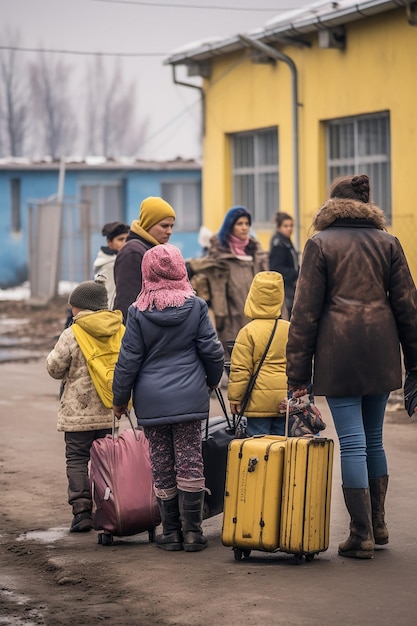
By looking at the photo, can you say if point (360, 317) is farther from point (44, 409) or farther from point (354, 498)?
point (44, 409)

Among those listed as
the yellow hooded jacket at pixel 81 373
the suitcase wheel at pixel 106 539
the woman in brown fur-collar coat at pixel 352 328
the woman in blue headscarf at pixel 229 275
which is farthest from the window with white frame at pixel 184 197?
the woman in brown fur-collar coat at pixel 352 328

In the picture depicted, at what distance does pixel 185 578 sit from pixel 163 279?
160 cm

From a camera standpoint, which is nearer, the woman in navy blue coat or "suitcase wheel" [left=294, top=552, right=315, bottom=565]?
"suitcase wheel" [left=294, top=552, right=315, bottom=565]

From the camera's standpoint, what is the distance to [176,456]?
699cm

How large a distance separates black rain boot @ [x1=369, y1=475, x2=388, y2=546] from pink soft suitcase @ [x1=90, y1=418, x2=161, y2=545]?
3.88 ft

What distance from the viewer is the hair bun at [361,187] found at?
682 cm

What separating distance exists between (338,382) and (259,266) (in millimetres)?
6356

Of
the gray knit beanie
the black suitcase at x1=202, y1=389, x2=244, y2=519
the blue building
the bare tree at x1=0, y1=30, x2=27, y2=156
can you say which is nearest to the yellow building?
the gray knit beanie

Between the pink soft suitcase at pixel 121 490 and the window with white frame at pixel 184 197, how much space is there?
29765 millimetres

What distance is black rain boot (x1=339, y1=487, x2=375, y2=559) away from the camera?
6.55 meters

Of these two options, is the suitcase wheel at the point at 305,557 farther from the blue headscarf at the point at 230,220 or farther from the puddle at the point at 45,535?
the blue headscarf at the point at 230,220

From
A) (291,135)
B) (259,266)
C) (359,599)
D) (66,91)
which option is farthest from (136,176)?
(66,91)

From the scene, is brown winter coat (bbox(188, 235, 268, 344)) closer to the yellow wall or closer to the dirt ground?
the dirt ground

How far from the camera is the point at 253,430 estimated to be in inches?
301
